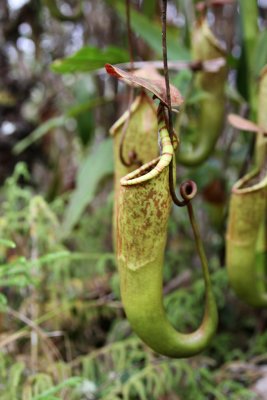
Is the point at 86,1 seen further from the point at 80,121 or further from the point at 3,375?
the point at 3,375

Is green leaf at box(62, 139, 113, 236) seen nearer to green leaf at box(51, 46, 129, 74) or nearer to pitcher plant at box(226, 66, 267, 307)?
green leaf at box(51, 46, 129, 74)

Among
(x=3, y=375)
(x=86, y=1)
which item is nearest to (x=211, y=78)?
(x=3, y=375)

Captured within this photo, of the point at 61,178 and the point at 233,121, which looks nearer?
the point at 233,121

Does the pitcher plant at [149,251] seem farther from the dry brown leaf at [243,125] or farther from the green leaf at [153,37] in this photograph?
the green leaf at [153,37]

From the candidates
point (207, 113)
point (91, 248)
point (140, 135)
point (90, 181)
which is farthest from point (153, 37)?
point (91, 248)

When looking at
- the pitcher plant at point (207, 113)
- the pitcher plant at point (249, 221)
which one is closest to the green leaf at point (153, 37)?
the pitcher plant at point (207, 113)
